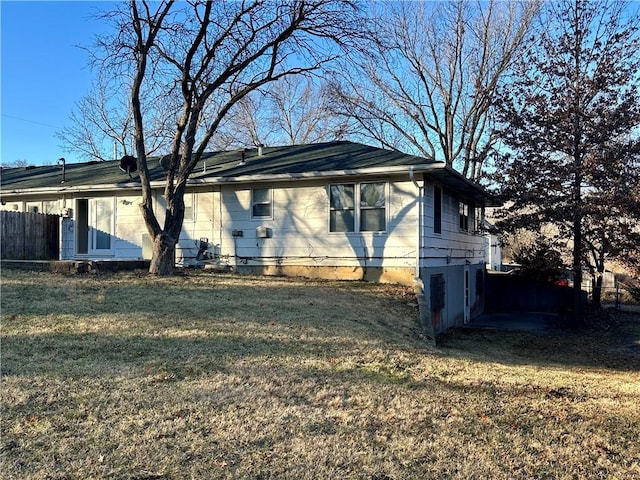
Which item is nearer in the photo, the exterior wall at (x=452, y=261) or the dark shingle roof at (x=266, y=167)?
the exterior wall at (x=452, y=261)

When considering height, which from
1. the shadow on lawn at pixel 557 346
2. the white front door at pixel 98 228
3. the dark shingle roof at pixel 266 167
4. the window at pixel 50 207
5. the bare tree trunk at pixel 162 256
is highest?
the dark shingle roof at pixel 266 167

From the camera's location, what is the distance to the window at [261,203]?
45.7 ft

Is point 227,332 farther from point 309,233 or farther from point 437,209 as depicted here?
point 437,209

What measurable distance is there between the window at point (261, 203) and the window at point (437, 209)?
14.0ft

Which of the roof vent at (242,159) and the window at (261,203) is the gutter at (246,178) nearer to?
the window at (261,203)

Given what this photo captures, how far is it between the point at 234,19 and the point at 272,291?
20.3 ft

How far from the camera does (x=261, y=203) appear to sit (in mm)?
14008

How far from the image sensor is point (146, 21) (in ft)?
36.6

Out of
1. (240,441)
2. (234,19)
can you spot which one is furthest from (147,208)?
(240,441)

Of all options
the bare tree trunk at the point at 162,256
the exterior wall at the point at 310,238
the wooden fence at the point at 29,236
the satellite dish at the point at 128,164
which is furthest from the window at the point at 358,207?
the wooden fence at the point at 29,236

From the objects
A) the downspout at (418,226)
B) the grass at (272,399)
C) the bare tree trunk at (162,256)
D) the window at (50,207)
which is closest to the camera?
the grass at (272,399)

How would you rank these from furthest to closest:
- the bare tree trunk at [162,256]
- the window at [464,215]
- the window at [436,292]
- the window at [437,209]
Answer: the window at [464,215], the window at [437,209], the window at [436,292], the bare tree trunk at [162,256]

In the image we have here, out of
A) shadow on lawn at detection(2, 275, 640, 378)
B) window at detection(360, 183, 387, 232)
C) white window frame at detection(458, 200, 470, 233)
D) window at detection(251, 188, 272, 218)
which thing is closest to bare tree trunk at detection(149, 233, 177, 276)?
shadow on lawn at detection(2, 275, 640, 378)

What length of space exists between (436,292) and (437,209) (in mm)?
2256
